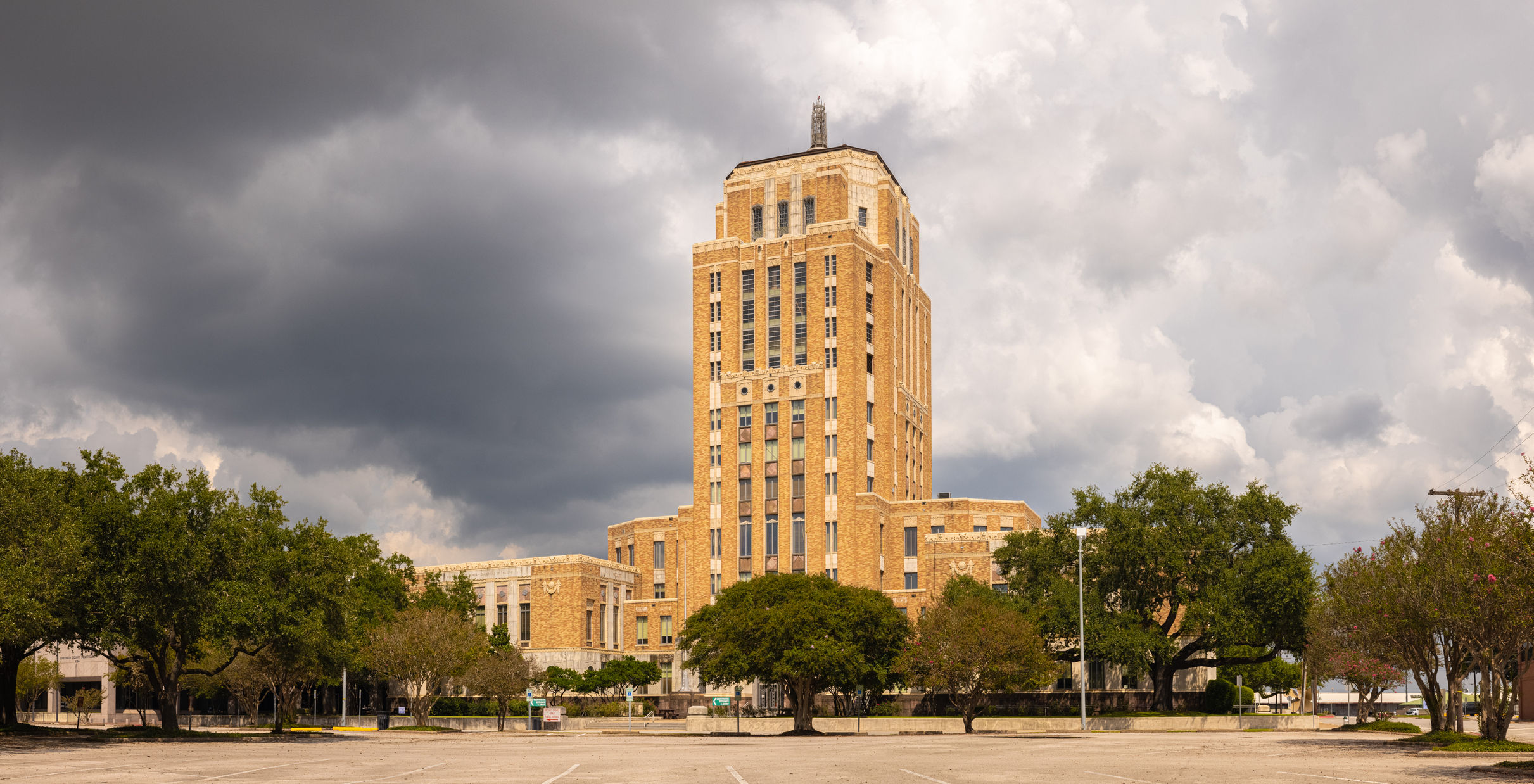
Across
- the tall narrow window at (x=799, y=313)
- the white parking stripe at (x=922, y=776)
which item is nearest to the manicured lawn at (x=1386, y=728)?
the white parking stripe at (x=922, y=776)

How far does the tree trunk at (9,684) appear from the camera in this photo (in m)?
53.1

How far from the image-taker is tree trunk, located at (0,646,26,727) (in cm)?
5309

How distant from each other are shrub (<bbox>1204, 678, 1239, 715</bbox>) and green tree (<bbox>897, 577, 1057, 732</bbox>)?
32629mm

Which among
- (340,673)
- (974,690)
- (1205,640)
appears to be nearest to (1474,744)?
(974,690)

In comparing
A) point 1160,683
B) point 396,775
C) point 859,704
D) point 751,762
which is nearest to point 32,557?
point 396,775

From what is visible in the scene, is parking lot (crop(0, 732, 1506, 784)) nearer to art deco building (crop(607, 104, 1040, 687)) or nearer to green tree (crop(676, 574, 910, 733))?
green tree (crop(676, 574, 910, 733))

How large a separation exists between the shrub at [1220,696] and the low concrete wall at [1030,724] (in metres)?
22.0

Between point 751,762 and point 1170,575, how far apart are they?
4968 centimetres

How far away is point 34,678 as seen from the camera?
95188 mm

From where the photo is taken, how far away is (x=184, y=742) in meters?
52.5

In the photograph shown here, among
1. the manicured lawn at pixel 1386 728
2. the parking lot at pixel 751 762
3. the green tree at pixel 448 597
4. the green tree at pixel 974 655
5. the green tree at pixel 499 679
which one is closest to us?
the parking lot at pixel 751 762

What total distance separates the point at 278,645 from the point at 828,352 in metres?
69.8

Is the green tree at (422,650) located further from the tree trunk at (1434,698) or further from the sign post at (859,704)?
the tree trunk at (1434,698)

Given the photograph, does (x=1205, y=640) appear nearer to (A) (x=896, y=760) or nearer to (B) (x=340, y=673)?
(A) (x=896, y=760)
